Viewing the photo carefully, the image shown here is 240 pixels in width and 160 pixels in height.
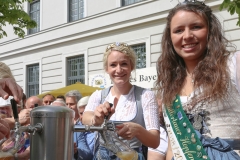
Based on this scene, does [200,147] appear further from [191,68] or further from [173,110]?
[191,68]

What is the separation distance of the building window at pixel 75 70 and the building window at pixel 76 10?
5.45 ft

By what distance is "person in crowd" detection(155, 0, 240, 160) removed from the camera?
57.9 inches

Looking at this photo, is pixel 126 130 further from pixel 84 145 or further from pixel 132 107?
pixel 84 145

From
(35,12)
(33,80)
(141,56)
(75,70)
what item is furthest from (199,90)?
(35,12)

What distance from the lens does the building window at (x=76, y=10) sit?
1359cm

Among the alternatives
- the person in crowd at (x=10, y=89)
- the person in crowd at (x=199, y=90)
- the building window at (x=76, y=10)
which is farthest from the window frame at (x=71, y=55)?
the person in crowd at (x=10, y=89)

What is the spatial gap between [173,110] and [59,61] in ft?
42.3

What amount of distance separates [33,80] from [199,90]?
48.9ft

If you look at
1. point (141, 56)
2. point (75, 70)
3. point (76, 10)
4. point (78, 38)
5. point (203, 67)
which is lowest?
point (203, 67)

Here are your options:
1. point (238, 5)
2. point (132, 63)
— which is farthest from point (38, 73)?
point (132, 63)

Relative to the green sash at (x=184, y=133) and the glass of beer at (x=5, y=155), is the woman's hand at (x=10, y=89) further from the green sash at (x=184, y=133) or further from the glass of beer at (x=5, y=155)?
the green sash at (x=184, y=133)

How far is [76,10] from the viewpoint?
1377 cm

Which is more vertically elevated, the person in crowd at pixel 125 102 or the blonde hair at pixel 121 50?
the blonde hair at pixel 121 50

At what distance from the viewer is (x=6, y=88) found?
141cm
